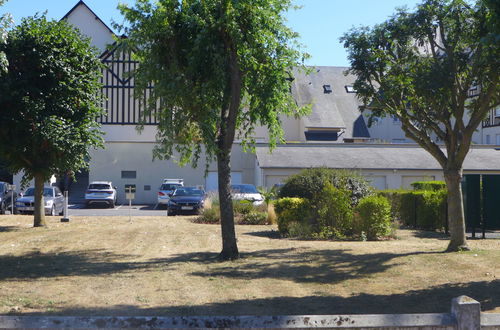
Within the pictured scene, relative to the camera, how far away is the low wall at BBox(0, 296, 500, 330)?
14.1ft

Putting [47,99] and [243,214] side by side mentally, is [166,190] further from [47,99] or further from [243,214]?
[47,99]

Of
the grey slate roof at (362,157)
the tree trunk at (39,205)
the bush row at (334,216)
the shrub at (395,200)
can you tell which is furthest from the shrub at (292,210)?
the grey slate roof at (362,157)

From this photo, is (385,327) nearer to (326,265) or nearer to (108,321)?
(108,321)

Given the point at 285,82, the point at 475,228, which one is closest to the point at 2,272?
the point at 285,82

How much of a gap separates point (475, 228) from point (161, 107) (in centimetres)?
1036

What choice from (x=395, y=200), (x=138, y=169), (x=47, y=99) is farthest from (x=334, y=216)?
(x=138, y=169)

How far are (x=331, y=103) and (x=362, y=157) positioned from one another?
1477cm

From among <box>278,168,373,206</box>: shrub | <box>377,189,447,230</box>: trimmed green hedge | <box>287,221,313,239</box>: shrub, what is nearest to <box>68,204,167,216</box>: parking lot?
<box>377,189,447,230</box>: trimmed green hedge

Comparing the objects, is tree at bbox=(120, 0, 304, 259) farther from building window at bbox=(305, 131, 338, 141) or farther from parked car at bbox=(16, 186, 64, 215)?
building window at bbox=(305, 131, 338, 141)

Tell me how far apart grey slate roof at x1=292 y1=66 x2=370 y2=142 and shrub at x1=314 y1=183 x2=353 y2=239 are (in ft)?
108

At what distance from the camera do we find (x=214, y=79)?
12727mm

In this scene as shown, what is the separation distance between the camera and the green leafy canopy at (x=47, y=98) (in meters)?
17.8

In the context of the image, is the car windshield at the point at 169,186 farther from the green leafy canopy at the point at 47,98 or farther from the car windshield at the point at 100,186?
the green leafy canopy at the point at 47,98

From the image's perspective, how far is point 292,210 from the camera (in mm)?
17281
